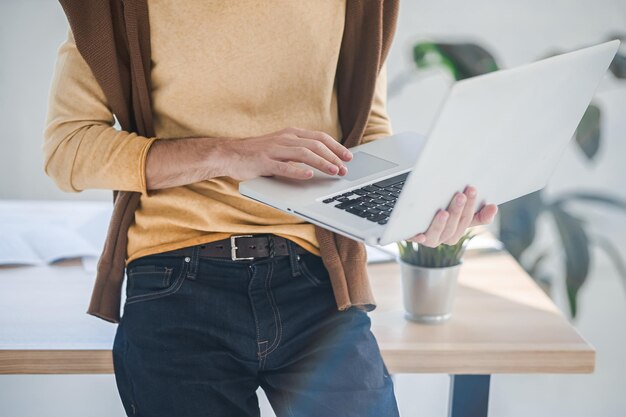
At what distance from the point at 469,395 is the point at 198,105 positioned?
66 cm

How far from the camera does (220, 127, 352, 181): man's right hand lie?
105 centimetres

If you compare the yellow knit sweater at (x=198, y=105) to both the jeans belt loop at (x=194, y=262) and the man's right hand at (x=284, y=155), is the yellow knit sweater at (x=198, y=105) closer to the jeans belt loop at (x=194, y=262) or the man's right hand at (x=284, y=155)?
the jeans belt loop at (x=194, y=262)

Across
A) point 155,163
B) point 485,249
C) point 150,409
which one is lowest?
point 485,249

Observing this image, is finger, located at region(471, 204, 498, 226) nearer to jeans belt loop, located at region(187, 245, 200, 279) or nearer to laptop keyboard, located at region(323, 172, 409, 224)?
laptop keyboard, located at region(323, 172, 409, 224)

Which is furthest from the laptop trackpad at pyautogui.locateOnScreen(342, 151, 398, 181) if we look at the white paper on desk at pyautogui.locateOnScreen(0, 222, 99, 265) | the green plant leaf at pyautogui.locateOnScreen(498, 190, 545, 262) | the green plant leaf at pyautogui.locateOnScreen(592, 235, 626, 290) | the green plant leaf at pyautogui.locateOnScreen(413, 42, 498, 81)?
the green plant leaf at pyautogui.locateOnScreen(592, 235, 626, 290)

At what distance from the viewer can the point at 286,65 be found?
1250mm

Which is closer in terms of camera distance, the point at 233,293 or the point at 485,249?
the point at 233,293

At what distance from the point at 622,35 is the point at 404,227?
1.53 metres

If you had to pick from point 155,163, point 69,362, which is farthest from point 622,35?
point 69,362

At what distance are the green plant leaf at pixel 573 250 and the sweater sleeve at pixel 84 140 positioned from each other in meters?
1.33

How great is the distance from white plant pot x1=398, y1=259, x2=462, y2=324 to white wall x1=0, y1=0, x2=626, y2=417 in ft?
2.61

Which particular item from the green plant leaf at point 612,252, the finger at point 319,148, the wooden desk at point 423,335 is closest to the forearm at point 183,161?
the finger at point 319,148

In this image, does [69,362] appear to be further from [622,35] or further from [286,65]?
[622,35]

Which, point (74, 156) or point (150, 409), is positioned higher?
point (74, 156)
